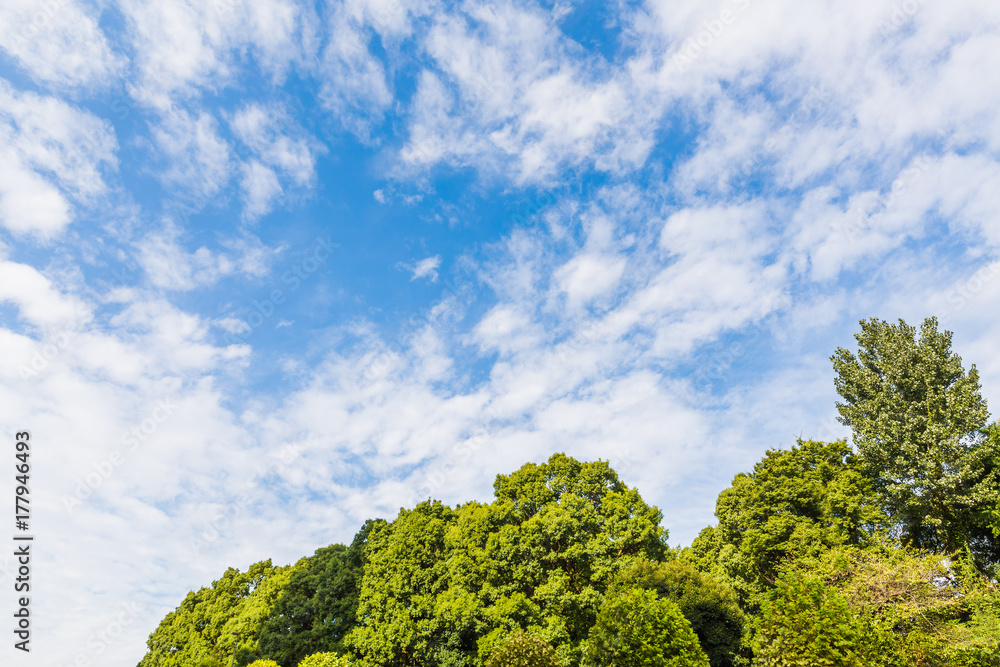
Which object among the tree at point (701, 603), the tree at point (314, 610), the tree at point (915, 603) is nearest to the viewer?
the tree at point (915, 603)

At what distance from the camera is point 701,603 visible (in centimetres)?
2641

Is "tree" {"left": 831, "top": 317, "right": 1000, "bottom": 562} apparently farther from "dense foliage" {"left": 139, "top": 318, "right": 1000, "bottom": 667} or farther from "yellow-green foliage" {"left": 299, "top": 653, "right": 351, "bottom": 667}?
"yellow-green foliage" {"left": 299, "top": 653, "right": 351, "bottom": 667}

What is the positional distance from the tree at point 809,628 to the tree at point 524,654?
8422 millimetres

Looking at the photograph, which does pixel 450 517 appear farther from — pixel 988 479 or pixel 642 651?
pixel 988 479

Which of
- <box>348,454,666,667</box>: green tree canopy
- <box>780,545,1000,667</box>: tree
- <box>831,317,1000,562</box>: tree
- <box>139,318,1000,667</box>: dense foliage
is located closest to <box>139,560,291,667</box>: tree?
<box>139,318,1000,667</box>: dense foliage

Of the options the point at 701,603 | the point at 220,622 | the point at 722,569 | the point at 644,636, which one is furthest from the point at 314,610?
the point at 722,569

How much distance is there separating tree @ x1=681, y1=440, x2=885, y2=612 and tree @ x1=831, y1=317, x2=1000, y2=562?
1.60m

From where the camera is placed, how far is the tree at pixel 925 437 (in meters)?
22.6

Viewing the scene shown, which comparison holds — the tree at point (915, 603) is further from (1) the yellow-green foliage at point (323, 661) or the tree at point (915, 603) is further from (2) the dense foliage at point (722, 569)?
(1) the yellow-green foliage at point (323, 661)

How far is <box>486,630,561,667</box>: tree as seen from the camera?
2062cm

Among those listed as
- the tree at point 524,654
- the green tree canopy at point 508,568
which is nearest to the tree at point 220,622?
the green tree canopy at point 508,568

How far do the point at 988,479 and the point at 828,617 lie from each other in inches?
511

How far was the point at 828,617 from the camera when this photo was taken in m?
15.8

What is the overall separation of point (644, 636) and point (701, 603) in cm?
1003
